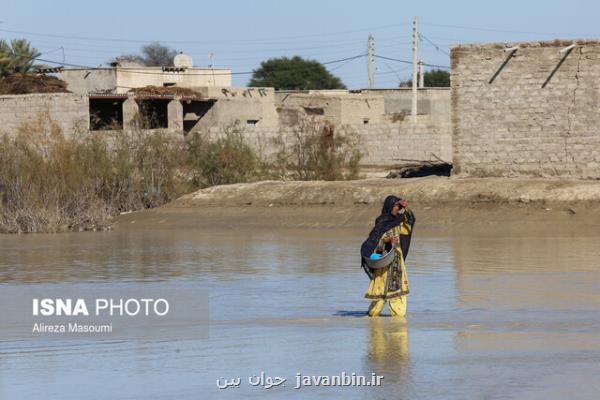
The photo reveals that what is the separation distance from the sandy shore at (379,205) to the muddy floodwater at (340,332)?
3.36m

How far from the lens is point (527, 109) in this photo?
27.0 metres

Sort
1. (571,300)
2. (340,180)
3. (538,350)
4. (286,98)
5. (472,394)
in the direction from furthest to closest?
(286,98)
(340,180)
(571,300)
(538,350)
(472,394)

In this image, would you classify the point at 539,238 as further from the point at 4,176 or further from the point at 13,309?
the point at 4,176

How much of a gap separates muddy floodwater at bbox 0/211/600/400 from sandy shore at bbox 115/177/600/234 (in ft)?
11.0

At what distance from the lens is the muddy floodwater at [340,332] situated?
8531 mm

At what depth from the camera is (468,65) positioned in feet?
90.4

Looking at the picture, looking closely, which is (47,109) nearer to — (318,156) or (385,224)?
(318,156)

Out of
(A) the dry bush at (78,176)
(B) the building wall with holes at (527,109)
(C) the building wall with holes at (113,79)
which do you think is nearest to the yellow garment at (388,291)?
(B) the building wall with holes at (527,109)

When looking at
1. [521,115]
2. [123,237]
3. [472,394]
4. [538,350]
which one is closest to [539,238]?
[521,115]

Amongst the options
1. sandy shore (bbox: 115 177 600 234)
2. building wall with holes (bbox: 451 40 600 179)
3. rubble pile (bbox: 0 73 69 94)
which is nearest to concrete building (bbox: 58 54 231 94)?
rubble pile (bbox: 0 73 69 94)

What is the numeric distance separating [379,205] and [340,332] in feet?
54.3

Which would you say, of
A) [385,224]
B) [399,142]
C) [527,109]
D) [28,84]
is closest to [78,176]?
[399,142]

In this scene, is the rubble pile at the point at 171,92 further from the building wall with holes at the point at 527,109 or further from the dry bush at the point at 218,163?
the building wall with holes at the point at 527,109

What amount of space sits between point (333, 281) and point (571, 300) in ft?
12.8
